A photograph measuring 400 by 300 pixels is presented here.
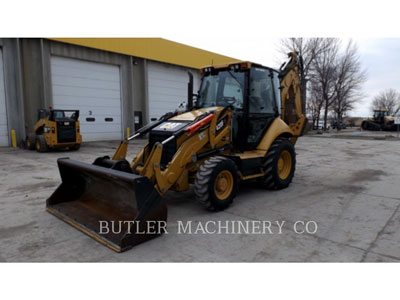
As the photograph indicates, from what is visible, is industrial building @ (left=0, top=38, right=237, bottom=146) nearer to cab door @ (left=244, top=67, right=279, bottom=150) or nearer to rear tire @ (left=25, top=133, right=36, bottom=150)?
rear tire @ (left=25, top=133, right=36, bottom=150)

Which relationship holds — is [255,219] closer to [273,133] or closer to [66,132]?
[273,133]

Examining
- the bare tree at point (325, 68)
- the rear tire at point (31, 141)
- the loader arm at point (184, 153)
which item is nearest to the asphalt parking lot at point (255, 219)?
the loader arm at point (184, 153)

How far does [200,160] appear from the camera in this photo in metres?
5.30

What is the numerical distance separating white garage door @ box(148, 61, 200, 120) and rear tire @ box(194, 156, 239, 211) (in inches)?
635

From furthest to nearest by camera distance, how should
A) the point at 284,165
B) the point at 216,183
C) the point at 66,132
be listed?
1. the point at 66,132
2. the point at 284,165
3. the point at 216,183

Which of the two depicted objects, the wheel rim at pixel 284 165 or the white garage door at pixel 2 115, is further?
the white garage door at pixel 2 115

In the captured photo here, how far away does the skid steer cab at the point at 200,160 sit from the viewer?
4.00 meters

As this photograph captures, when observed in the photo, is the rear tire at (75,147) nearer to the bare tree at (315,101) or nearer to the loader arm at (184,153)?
the loader arm at (184,153)

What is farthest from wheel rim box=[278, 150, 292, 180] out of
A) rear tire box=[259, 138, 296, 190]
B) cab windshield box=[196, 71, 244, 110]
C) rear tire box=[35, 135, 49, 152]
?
rear tire box=[35, 135, 49, 152]

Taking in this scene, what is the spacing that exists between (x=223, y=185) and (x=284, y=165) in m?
2.33

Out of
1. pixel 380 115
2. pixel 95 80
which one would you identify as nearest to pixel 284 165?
pixel 95 80

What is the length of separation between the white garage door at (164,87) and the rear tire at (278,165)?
1491 cm

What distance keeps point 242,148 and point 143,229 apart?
9.88 feet

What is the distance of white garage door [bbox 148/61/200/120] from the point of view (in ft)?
67.6
